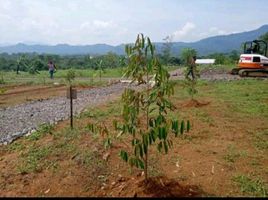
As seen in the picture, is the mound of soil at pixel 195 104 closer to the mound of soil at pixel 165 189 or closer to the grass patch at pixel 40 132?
the grass patch at pixel 40 132

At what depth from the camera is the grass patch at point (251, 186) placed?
4637mm

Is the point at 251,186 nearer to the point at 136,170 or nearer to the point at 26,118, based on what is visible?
the point at 136,170

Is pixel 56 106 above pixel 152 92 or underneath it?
underneath

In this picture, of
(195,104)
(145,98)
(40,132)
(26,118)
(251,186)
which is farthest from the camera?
(195,104)

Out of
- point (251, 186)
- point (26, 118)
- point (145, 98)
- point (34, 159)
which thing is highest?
point (145, 98)

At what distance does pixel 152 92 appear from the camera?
4434 millimetres

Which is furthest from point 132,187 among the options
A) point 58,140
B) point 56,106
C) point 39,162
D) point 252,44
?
point 252,44

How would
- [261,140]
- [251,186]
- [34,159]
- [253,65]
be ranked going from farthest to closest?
[253,65], [261,140], [34,159], [251,186]

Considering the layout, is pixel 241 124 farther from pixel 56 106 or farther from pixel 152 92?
pixel 56 106

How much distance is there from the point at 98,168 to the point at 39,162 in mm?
1149

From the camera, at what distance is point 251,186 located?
482 centimetres

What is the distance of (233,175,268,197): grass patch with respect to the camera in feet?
15.2

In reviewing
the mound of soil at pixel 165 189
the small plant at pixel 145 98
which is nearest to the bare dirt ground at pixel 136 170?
the mound of soil at pixel 165 189

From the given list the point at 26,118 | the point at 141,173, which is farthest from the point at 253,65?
the point at 141,173
